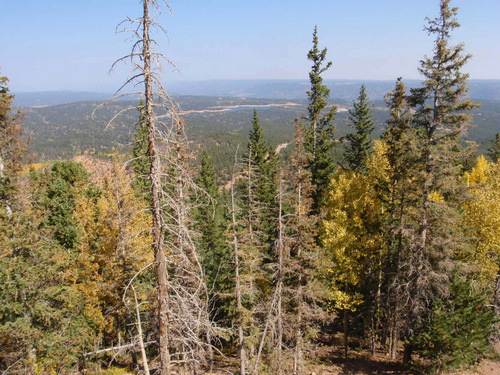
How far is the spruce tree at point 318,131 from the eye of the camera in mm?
23375

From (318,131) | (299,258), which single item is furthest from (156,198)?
(318,131)

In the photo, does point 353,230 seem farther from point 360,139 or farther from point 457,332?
point 360,139

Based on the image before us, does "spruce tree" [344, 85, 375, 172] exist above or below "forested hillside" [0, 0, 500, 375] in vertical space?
above

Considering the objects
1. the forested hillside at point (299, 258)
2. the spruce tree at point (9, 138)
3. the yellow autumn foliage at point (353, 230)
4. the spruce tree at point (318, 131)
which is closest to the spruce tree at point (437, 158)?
the forested hillside at point (299, 258)

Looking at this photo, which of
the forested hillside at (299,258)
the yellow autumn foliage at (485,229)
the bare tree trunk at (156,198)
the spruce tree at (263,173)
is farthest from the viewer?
the spruce tree at (263,173)

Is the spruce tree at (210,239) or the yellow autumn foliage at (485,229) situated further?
the spruce tree at (210,239)

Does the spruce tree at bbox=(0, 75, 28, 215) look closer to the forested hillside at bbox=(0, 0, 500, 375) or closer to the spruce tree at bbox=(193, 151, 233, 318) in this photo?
the forested hillside at bbox=(0, 0, 500, 375)

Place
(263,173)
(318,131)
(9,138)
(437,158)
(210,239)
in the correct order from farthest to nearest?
(210,239) < (263,173) < (318,131) < (9,138) < (437,158)

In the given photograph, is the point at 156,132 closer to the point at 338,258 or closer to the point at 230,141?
the point at 338,258

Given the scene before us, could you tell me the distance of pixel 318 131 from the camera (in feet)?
82.1

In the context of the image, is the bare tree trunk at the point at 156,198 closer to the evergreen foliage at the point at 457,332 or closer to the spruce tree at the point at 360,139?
the evergreen foliage at the point at 457,332

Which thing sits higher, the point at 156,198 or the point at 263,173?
the point at 156,198

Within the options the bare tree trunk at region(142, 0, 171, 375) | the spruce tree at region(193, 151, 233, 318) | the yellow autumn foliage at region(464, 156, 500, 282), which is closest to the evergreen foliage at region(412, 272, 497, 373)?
the yellow autumn foliage at region(464, 156, 500, 282)

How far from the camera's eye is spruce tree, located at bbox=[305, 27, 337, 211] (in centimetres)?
2338
